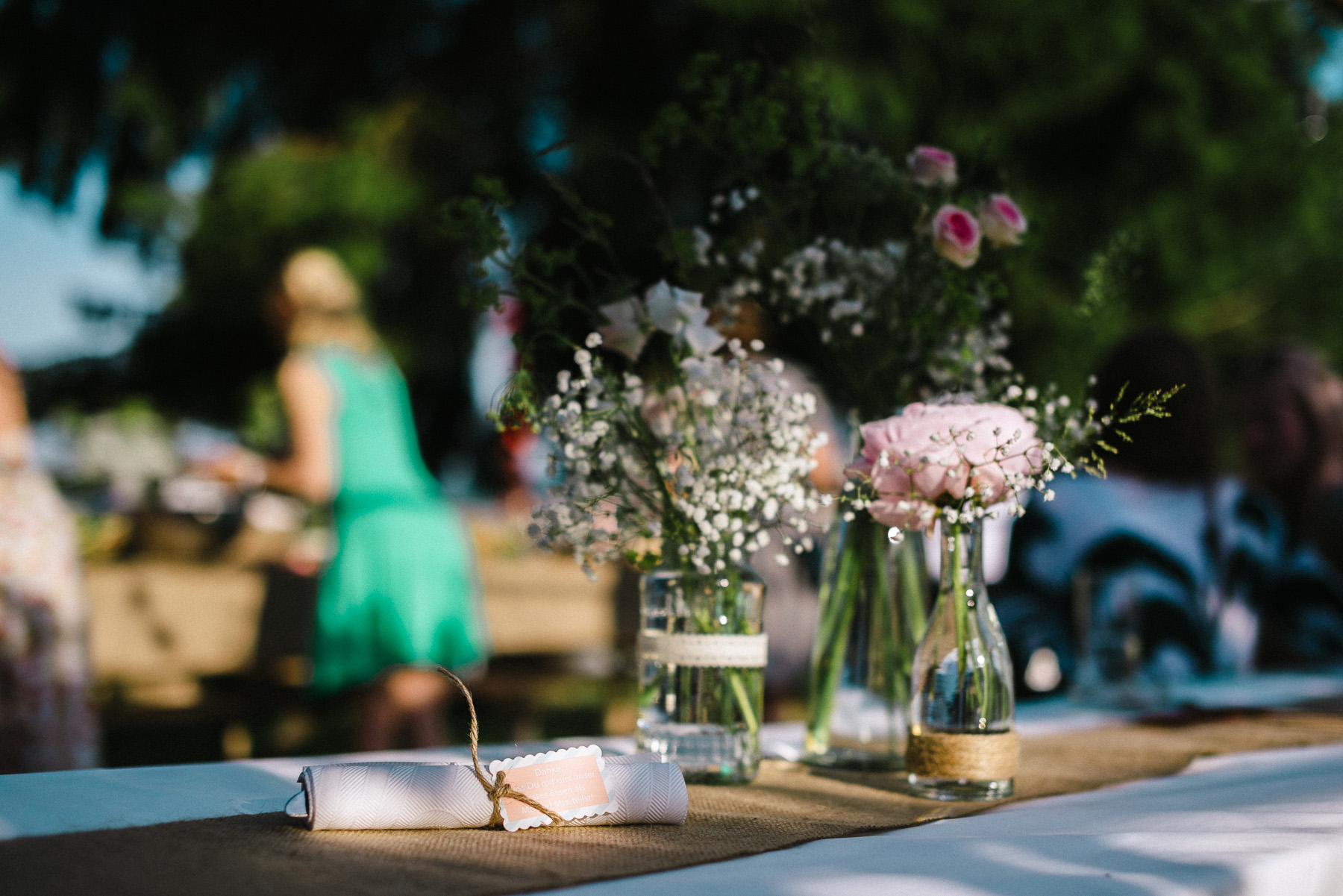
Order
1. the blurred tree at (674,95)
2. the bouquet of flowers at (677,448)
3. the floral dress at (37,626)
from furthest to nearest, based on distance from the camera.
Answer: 1. the blurred tree at (674,95)
2. the floral dress at (37,626)
3. the bouquet of flowers at (677,448)

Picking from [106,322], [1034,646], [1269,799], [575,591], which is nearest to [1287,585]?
[1034,646]

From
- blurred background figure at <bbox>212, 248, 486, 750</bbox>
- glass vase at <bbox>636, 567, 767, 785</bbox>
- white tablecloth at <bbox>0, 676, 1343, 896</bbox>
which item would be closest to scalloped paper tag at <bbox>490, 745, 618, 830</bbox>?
white tablecloth at <bbox>0, 676, 1343, 896</bbox>

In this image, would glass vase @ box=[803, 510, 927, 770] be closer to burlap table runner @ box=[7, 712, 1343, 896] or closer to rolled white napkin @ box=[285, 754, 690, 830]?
burlap table runner @ box=[7, 712, 1343, 896]

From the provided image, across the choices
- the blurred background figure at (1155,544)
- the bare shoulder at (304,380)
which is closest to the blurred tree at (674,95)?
the bare shoulder at (304,380)

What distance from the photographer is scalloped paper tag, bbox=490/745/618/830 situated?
0.95 metres

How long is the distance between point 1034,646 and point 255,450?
12.0 feet

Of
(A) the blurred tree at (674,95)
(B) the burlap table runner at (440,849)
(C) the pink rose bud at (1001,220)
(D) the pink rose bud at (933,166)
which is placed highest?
(A) the blurred tree at (674,95)

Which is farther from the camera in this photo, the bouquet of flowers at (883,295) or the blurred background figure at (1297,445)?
the blurred background figure at (1297,445)

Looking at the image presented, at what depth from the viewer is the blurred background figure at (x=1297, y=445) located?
3.14 meters

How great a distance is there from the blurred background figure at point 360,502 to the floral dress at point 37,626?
759mm

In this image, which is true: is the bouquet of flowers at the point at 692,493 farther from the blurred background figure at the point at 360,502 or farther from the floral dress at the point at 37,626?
the blurred background figure at the point at 360,502

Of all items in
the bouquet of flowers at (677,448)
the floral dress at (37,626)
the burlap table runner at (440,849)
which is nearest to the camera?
the burlap table runner at (440,849)

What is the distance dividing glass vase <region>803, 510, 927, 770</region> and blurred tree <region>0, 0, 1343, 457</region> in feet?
11.6

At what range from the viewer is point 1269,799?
43.1 inches
